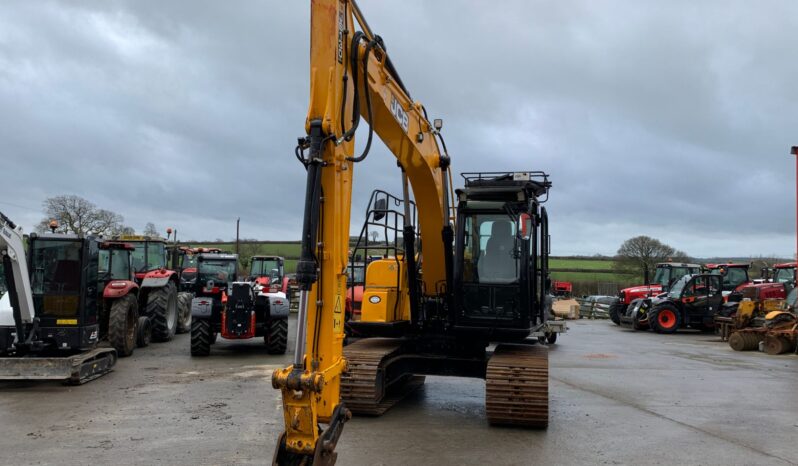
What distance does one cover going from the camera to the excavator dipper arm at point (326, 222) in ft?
13.9

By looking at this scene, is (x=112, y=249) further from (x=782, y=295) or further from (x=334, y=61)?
(x=782, y=295)

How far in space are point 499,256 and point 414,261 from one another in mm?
1255

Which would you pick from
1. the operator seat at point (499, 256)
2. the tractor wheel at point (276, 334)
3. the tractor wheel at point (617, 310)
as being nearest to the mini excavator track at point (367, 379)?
the operator seat at point (499, 256)

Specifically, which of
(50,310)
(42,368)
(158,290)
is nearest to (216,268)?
(158,290)

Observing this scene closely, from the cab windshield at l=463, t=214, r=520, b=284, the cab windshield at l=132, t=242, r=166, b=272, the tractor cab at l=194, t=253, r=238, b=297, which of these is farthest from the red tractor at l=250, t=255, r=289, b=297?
the cab windshield at l=463, t=214, r=520, b=284

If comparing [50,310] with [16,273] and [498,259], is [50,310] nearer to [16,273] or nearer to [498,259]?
[16,273]

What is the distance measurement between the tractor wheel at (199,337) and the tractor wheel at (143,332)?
1967 millimetres

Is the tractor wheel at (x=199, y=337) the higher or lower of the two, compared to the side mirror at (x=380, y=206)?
lower

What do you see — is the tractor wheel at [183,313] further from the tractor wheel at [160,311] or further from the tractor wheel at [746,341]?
the tractor wheel at [746,341]

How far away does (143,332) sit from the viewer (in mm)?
14727

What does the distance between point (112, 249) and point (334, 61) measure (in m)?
11.4

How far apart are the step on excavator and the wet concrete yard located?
13.9 inches

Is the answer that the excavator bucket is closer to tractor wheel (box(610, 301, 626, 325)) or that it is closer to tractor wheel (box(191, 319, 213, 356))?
tractor wheel (box(191, 319, 213, 356))

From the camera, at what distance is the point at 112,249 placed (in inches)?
571
